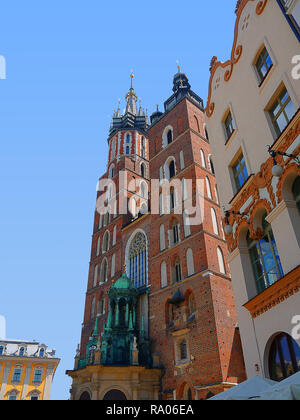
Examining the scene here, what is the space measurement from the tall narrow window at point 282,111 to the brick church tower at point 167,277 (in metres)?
12.0

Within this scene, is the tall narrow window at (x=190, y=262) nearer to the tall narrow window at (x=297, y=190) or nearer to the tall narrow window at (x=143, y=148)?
the tall narrow window at (x=297, y=190)

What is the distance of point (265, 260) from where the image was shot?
37.3 ft

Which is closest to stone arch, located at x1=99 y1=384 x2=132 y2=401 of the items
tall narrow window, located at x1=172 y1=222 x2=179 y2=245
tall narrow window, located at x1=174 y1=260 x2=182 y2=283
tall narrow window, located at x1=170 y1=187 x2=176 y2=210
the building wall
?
tall narrow window, located at x1=174 y1=260 x2=182 y2=283

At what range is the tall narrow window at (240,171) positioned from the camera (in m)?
13.4

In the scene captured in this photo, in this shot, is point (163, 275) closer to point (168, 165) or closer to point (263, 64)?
point (168, 165)

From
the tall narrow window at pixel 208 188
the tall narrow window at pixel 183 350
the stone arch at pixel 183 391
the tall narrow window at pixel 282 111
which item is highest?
the tall narrow window at pixel 208 188

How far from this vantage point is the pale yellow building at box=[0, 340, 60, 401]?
4297 centimetres

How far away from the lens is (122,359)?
866 inches

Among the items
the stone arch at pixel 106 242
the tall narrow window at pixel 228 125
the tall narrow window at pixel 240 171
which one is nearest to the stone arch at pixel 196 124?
the stone arch at pixel 106 242

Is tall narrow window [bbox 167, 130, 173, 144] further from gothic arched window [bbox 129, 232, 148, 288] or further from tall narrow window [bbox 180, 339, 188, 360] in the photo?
tall narrow window [bbox 180, 339, 188, 360]

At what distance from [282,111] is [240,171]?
10.9 feet
